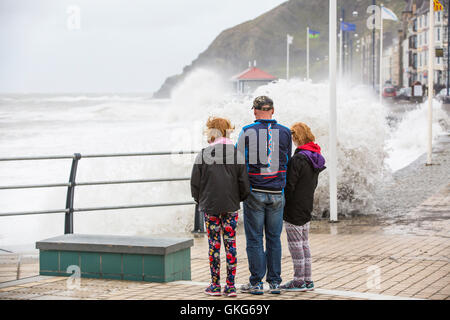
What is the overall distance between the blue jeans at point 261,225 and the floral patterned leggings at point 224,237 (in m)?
0.15

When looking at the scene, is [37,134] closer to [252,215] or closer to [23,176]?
[23,176]

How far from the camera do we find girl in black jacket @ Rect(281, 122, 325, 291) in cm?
614

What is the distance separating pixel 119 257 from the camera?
21.5 feet

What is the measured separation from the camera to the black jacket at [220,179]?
5.75 meters

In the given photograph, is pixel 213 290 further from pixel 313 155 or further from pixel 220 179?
pixel 313 155

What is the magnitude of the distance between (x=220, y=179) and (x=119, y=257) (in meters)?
1.44

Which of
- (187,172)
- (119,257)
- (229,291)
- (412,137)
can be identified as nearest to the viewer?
(229,291)

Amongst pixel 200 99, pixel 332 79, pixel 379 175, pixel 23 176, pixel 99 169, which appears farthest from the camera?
pixel 200 99

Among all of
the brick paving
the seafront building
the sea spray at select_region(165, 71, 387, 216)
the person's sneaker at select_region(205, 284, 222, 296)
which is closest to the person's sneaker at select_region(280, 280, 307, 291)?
the brick paving

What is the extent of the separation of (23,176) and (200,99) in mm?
56496

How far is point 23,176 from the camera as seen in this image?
25000 mm

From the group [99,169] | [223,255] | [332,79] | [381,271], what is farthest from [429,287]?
[99,169]

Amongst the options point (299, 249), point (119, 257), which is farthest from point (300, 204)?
point (119, 257)

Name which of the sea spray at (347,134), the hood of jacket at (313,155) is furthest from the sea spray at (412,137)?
the hood of jacket at (313,155)
